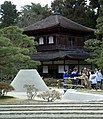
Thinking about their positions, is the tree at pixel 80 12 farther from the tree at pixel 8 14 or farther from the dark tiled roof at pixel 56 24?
the tree at pixel 8 14

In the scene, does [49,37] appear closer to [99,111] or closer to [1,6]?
[99,111]

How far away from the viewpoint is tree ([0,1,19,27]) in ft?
214

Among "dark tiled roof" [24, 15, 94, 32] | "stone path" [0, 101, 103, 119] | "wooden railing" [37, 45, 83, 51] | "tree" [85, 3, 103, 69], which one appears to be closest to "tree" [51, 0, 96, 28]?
"dark tiled roof" [24, 15, 94, 32]

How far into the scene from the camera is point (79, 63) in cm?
3691

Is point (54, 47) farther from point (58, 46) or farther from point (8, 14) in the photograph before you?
point (8, 14)

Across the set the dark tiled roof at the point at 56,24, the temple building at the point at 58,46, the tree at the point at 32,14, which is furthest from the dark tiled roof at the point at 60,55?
the tree at the point at 32,14

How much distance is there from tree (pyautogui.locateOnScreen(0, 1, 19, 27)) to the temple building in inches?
1003

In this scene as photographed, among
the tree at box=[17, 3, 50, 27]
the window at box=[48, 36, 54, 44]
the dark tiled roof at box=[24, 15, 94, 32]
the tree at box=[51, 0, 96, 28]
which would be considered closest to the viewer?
the dark tiled roof at box=[24, 15, 94, 32]

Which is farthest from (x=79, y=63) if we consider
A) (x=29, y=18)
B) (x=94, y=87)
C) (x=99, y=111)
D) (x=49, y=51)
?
(x=29, y=18)

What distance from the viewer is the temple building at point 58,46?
117 feet

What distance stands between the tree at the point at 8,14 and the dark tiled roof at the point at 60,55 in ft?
92.1

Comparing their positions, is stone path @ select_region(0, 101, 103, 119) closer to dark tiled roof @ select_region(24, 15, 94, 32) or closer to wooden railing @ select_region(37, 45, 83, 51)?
wooden railing @ select_region(37, 45, 83, 51)

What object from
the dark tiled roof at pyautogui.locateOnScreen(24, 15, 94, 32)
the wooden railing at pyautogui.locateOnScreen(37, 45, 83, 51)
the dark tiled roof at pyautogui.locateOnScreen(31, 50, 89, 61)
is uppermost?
the dark tiled roof at pyautogui.locateOnScreen(24, 15, 94, 32)

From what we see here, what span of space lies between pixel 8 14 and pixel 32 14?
16.4ft
